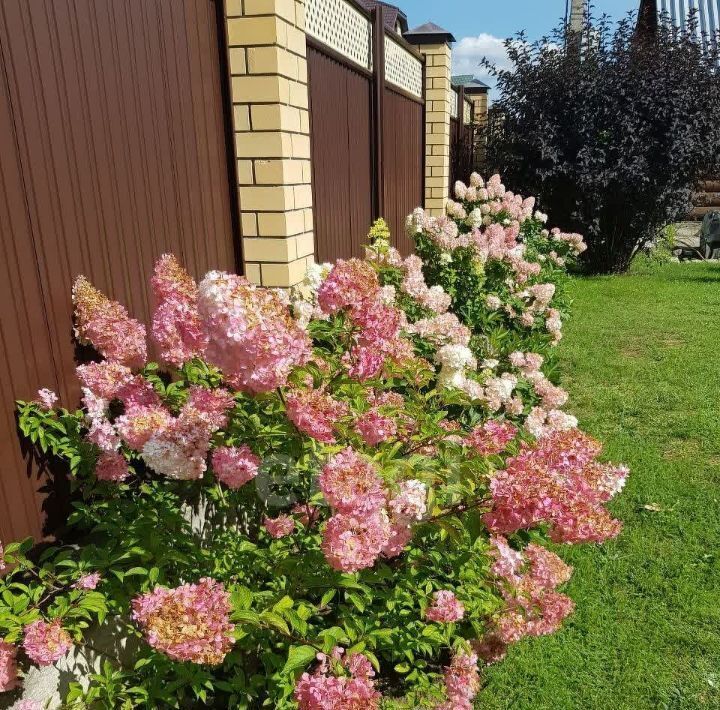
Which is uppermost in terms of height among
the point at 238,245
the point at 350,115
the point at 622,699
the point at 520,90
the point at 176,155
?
the point at 520,90

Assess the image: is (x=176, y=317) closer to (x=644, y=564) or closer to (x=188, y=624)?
(x=188, y=624)

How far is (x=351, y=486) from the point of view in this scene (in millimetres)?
1474

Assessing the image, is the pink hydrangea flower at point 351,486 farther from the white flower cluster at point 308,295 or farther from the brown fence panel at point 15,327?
the brown fence panel at point 15,327

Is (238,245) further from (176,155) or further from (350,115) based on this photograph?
(350,115)

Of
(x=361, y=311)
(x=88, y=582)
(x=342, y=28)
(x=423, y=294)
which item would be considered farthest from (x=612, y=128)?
(x=88, y=582)

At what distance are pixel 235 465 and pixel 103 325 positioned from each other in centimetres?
74

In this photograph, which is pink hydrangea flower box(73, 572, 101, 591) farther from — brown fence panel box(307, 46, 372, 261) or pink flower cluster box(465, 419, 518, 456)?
brown fence panel box(307, 46, 372, 261)

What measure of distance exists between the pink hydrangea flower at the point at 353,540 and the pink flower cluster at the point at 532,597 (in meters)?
0.69

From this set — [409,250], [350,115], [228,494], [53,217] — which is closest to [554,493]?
[228,494]

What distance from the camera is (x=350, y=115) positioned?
4754 millimetres

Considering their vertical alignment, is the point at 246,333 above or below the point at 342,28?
below

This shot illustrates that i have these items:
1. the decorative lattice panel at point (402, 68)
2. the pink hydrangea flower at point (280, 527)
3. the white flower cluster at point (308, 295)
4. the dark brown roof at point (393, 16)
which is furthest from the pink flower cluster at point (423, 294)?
the dark brown roof at point (393, 16)

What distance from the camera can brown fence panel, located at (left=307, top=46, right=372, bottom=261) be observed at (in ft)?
13.3

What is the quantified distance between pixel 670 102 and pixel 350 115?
732cm
